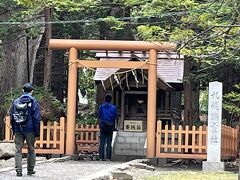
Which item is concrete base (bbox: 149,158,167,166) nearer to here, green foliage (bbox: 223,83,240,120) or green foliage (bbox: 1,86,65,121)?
green foliage (bbox: 223,83,240,120)

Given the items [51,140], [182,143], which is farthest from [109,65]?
[182,143]

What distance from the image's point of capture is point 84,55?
1033 inches

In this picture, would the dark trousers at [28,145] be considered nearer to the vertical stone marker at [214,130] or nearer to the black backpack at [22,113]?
the black backpack at [22,113]

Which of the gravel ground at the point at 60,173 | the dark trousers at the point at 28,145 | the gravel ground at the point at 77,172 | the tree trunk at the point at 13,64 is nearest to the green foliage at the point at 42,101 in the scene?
the tree trunk at the point at 13,64

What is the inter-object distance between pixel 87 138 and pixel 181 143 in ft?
11.1

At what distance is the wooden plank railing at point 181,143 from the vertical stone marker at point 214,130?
649mm

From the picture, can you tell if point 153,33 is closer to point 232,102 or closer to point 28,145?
point 28,145

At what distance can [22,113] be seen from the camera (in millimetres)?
9797

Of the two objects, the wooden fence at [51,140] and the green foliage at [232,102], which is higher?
the green foliage at [232,102]

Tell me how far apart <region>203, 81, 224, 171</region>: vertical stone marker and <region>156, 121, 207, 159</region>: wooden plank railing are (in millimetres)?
649

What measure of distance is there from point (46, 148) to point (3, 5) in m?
5.26

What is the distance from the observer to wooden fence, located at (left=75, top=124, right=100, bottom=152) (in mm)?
17141

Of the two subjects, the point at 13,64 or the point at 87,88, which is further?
the point at 87,88

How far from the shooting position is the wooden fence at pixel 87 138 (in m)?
17.1
